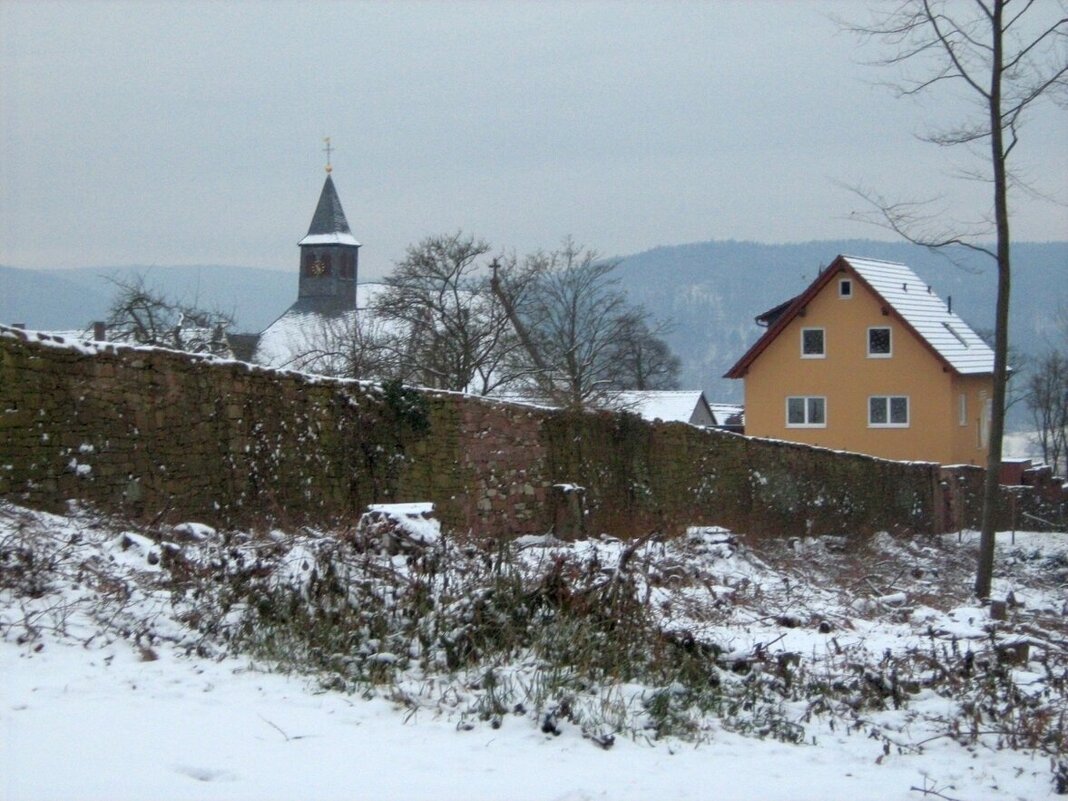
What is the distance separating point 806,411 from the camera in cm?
4506

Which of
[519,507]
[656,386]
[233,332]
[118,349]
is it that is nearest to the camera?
[118,349]

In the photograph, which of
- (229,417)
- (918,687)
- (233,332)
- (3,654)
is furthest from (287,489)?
(233,332)

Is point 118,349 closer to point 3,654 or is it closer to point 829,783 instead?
point 3,654

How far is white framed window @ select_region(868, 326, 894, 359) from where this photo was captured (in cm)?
4397

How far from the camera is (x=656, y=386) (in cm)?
7888

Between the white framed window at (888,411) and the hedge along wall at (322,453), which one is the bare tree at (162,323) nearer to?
the hedge along wall at (322,453)

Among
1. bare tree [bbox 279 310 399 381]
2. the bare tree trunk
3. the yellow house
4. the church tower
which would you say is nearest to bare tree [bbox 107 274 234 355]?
bare tree [bbox 279 310 399 381]

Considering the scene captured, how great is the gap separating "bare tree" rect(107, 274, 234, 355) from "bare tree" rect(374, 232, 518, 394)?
712 centimetres

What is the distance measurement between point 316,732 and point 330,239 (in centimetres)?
7908

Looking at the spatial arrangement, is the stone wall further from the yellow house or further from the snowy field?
the yellow house

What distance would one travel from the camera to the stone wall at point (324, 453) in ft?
31.1

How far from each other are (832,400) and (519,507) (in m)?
30.4

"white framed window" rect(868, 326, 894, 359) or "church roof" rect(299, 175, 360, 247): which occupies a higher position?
"church roof" rect(299, 175, 360, 247)

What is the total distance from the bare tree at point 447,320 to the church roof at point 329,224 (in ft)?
158
